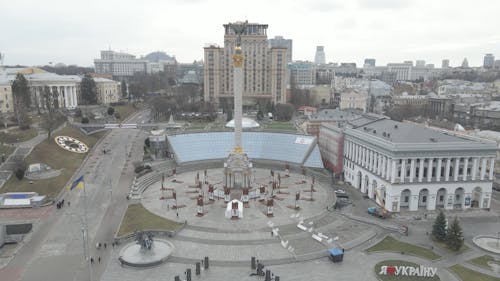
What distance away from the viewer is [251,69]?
127062mm

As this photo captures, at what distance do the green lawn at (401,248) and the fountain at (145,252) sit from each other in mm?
18533

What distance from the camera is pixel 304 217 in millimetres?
42344

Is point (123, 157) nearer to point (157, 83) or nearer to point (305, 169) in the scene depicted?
point (305, 169)

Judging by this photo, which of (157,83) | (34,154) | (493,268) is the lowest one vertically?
(493,268)

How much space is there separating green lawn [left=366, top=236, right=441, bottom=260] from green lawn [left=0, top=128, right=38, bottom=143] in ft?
184

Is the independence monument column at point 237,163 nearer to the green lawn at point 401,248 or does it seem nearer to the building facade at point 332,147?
the building facade at point 332,147

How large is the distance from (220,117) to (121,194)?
2295 inches

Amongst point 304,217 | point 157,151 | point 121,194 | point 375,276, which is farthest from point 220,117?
point 375,276

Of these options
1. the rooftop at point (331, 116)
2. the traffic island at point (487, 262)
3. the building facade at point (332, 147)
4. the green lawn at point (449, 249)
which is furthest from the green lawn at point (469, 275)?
the rooftop at point (331, 116)

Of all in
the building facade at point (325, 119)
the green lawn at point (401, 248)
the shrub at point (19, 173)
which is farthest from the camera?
the building facade at point (325, 119)

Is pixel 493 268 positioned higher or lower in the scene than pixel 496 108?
lower

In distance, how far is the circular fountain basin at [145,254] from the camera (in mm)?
31691

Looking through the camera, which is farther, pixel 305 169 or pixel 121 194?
pixel 305 169

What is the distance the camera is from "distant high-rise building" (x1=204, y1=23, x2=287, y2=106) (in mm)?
124812
